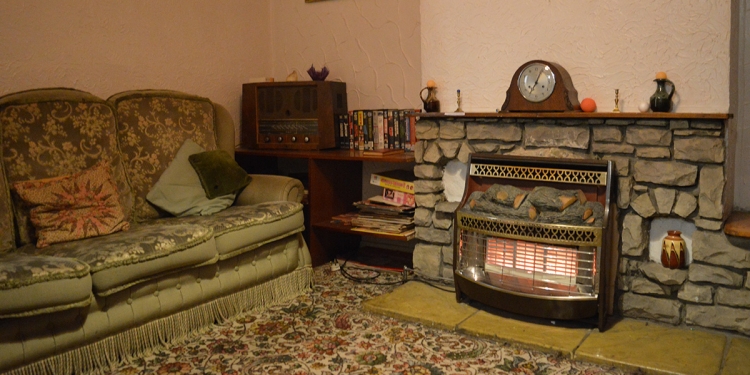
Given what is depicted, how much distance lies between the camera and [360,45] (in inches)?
156

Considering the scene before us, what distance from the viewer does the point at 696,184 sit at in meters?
2.48

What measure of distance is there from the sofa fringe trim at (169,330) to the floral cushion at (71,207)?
48 cm

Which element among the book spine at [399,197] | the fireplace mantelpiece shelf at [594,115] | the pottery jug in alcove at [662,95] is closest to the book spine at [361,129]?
the book spine at [399,197]

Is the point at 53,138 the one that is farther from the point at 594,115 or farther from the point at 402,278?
the point at 594,115

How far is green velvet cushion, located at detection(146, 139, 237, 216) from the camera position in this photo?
309cm

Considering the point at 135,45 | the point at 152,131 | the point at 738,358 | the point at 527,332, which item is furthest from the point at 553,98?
the point at 135,45

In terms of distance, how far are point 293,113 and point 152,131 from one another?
2.88ft

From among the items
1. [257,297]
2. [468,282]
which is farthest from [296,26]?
[468,282]

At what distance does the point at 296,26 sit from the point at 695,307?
296 cm

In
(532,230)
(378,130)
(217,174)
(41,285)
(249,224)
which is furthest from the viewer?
(378,130)

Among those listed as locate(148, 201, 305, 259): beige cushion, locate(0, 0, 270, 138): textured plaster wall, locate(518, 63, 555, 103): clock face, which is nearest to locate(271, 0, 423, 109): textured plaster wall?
locate(0, 0, 270, 138): textured plaster wall

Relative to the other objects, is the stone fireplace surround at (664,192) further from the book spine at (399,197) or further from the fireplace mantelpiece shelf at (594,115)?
the book spine at (399,197)

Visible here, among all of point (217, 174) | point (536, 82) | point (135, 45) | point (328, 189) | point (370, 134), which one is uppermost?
point (135, 45)

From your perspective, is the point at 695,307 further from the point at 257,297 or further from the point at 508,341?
the point at 257,297
